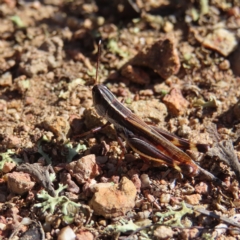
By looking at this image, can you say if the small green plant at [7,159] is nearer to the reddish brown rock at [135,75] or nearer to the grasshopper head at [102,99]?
the grasshopper head at [102,99]

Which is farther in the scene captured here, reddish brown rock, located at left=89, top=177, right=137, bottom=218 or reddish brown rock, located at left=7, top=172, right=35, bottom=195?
reddish brown rock, located at left=7, top=172, right=35, bottom=195

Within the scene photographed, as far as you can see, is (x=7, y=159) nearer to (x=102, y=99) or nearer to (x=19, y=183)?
(x=19, y=183)

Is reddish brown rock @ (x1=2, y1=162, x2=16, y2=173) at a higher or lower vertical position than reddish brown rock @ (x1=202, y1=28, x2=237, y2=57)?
lower

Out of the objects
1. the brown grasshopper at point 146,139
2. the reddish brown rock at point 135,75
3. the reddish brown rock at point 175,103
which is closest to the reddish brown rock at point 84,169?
the brown grasshopper at point 146,139

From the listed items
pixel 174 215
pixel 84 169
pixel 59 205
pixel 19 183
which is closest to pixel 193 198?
pixel 174 215

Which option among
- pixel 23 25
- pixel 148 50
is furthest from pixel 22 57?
pixel 148 50

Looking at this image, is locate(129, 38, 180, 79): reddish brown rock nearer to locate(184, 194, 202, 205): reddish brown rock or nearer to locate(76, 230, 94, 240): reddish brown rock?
locate(184, 194, 202, 205): reddish brown rock

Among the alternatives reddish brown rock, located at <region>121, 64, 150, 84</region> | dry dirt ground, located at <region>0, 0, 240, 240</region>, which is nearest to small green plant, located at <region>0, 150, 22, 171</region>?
dry dirt ground, located at <region>0, 0, 240, 240</region>
